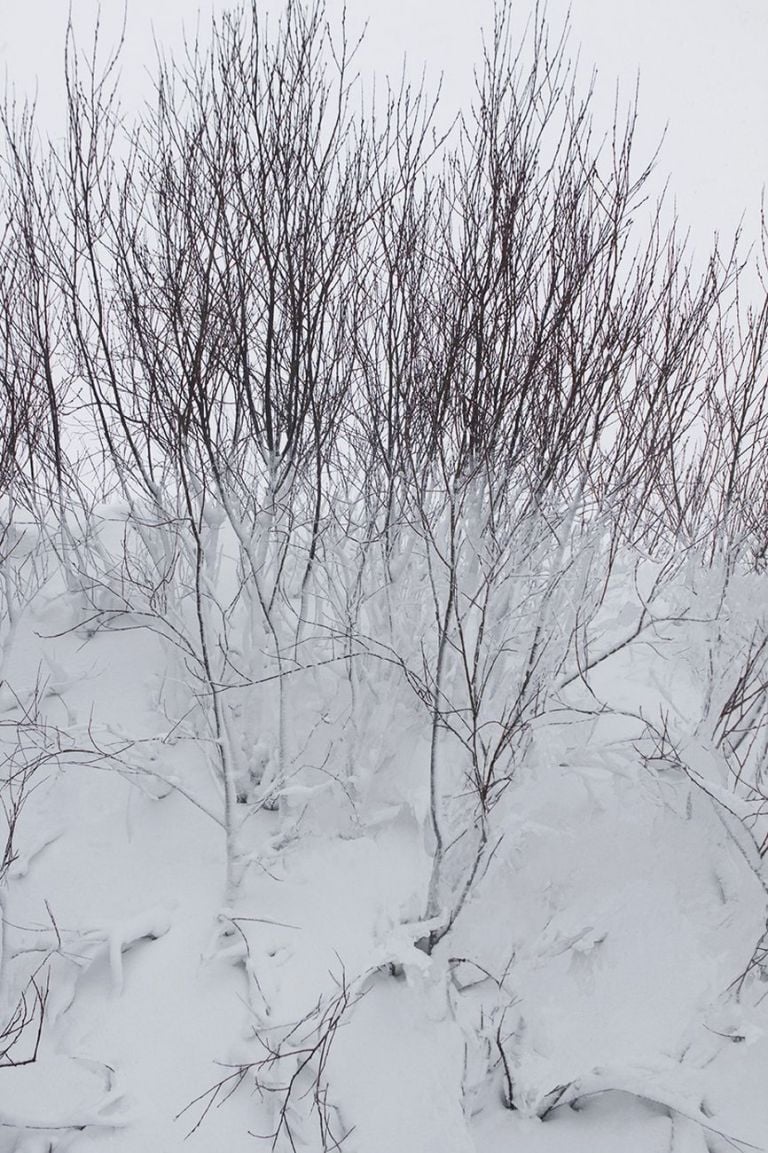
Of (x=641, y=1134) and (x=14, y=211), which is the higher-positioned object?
(x=14, y=211)

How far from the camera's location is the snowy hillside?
3355 millimetres

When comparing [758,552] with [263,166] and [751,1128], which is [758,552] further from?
[263,166]

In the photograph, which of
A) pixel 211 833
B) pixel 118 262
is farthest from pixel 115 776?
pixel 118 262

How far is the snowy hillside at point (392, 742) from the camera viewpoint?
11.0ft

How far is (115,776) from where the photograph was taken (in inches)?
198

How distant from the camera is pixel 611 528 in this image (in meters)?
4.52

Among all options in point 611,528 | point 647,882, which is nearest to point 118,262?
point 611,528

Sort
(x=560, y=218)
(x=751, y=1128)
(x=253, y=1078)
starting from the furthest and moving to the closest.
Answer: (x=560, y=218), (x=253, y=1078), (x=751, y=1128)

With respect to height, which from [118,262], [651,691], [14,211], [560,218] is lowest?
[651,691]

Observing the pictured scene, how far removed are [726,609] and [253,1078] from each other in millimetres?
3792

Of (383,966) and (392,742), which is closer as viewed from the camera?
(383,966)

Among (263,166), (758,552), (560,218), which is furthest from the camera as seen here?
(758,552)

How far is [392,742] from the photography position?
16.2 ft

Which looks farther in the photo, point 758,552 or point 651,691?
point 651,691
